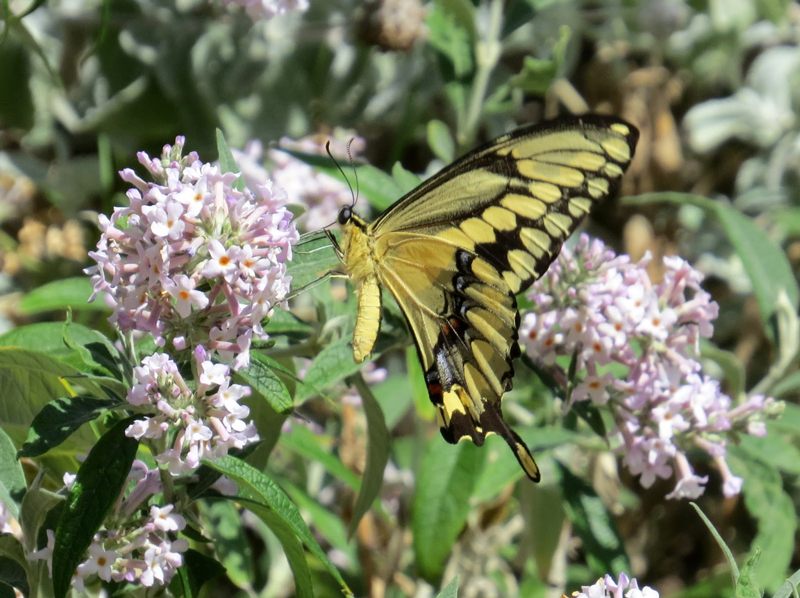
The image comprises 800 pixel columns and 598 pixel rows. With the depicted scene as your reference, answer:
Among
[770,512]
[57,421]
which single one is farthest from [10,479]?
[770,512]

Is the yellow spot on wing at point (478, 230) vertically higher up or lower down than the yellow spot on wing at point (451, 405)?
higher up

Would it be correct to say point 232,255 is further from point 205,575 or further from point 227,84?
point 227,84

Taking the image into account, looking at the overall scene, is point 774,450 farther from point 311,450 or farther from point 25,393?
point 25,393

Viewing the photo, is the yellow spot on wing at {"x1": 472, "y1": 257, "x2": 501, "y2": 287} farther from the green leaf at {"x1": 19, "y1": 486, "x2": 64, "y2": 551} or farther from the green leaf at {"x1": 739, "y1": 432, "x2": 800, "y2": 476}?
the green leaf at {"x1": 19, "y1": 486, "x2": 64, "y2": 551}

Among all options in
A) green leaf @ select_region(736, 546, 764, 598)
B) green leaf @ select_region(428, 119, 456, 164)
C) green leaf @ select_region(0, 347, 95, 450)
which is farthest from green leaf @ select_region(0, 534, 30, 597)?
green leaf @ select_region(428, 119, 456, 164)

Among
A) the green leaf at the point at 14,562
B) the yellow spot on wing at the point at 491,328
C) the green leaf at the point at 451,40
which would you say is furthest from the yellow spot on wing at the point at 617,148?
the green leaf at the point at 14,562

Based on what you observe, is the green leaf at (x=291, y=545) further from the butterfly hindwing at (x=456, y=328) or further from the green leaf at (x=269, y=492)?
the butterfly hindwing at (x=456, y=328)
